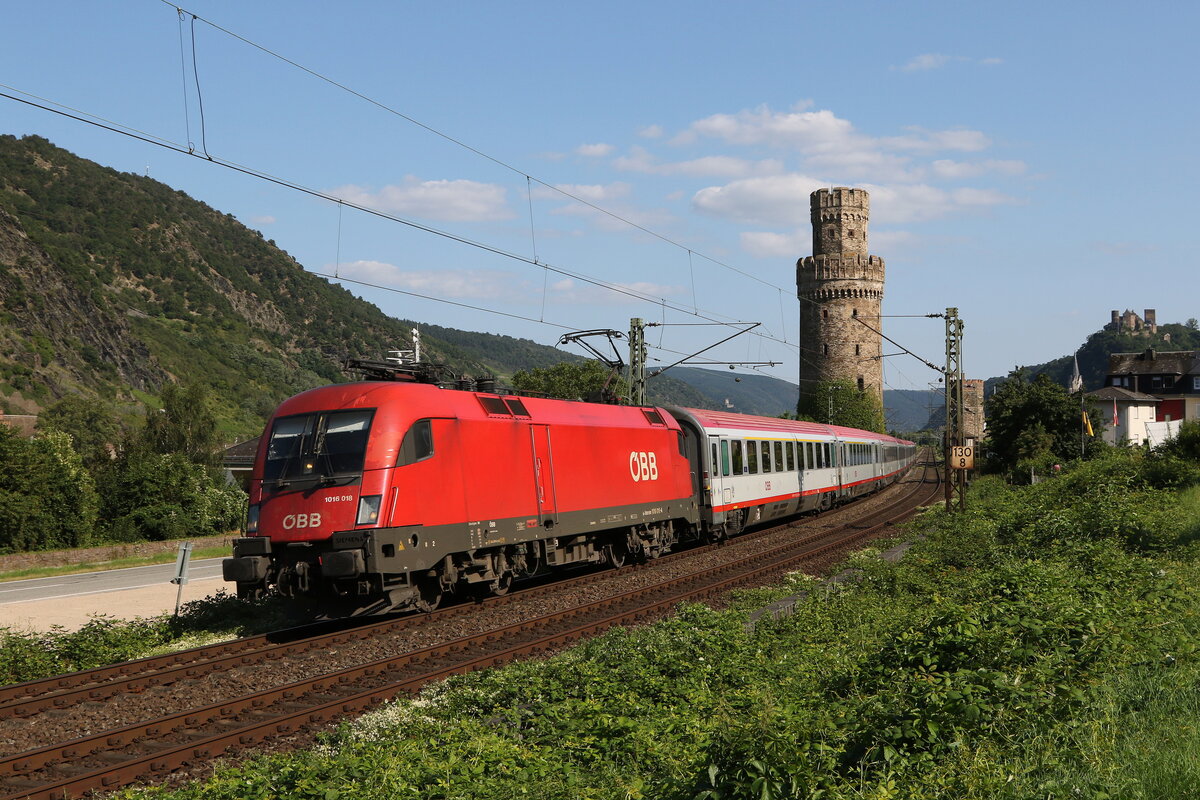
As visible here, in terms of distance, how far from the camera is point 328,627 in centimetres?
1522

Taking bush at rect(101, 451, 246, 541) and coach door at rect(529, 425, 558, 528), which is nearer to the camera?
coach door at rect(529, 425, 558, 528)

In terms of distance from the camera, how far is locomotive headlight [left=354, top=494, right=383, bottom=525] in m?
13.8

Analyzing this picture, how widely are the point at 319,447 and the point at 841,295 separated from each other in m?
79.1

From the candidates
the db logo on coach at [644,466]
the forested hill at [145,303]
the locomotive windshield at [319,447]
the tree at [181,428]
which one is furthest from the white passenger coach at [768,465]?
the forested hill at [145,303]

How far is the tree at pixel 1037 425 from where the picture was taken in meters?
52.1

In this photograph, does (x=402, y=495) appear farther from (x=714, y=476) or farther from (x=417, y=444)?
(x=714, y=476)

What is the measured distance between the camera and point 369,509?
45.5 feet

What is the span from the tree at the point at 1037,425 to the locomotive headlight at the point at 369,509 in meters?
43.5

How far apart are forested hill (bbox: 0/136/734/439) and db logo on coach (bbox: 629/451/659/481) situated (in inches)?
3201

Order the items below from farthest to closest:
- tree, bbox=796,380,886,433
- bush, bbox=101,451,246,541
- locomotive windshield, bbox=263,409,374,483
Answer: tree, bbox=796,380,886,433 < bush, bbox=101,451,246,541 < locomotive windshield, bbox=263,409,374,483

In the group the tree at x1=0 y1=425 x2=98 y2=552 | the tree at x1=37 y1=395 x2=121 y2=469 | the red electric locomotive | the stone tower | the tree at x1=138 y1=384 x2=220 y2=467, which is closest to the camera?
the red electric locomotive

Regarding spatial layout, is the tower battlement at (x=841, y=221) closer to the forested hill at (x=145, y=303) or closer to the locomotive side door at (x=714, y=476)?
the forested hill at (x=145, y=303)

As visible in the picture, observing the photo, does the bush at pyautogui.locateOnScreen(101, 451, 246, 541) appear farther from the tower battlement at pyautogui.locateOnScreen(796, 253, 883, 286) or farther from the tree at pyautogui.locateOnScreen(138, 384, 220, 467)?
the tower battlement at pyautogui.locateOnScreen(796, 253, 883, 286)

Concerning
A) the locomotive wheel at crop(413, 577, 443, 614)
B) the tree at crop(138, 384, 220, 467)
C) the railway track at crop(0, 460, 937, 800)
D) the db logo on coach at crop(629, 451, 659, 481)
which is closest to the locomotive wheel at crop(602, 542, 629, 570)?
the db logo on coach at crop(629, 451, 659, 481)
